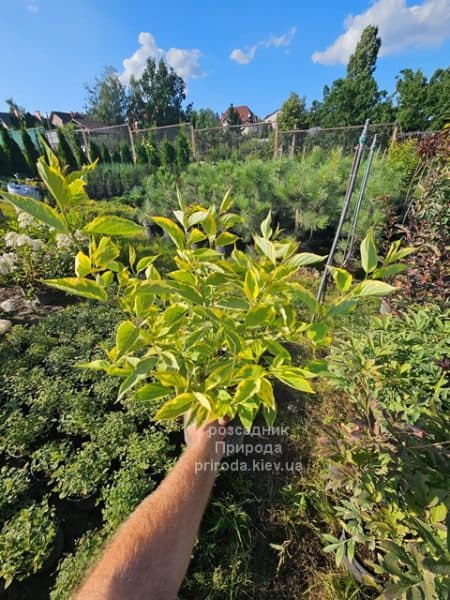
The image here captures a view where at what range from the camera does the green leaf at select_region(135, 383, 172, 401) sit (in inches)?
28.5

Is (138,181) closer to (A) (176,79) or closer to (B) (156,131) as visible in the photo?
(B) (156,131)

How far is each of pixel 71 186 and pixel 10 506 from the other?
1.52 meters

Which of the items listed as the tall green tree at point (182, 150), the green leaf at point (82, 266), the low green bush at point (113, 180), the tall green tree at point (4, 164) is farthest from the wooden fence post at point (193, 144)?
the green leaf at point (82, 266)

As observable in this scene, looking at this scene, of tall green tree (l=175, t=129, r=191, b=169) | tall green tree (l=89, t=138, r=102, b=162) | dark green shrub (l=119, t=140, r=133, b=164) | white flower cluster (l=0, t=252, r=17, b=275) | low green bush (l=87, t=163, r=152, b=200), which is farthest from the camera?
tall green tree (l=89, t=138, r=102, b=162)

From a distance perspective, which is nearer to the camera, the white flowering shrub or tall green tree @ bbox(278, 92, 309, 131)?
the white flowering shrub

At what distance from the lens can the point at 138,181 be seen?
30.6 ft

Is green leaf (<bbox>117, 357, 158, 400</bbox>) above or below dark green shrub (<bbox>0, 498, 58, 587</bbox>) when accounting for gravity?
above

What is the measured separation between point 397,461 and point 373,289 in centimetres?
59

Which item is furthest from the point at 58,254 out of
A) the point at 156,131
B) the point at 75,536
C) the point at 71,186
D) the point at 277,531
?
the point at 156,131

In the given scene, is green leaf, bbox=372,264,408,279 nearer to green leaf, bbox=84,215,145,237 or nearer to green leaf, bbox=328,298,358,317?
green leaf, bbox=328,298,358,317

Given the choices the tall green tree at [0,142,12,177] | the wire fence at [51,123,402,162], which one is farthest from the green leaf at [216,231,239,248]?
the tall green tree at [0,142,12,177]

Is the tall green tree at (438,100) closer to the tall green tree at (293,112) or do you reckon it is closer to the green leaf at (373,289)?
the tall green tree at (293,112)

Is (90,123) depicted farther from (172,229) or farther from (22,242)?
(172,229)

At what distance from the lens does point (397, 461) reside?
2.68 ft
